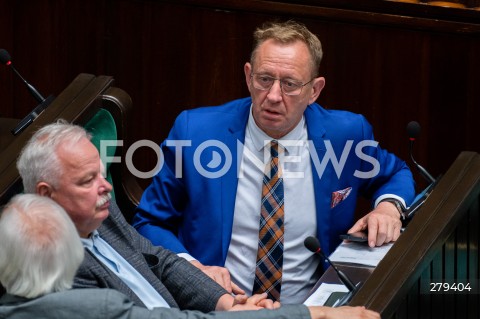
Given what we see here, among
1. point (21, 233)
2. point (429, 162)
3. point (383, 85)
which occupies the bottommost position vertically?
point (429, 162)

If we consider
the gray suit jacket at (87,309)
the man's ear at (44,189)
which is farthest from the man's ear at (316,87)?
the gray suit jacket at (87,309)

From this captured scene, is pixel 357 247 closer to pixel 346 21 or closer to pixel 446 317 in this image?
pixel 446 317

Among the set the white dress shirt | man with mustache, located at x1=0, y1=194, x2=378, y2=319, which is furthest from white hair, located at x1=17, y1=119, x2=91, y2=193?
the white dress shirt

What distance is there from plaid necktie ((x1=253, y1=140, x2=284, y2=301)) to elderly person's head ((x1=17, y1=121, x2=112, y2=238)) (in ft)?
2.45

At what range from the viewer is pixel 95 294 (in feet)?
8.00

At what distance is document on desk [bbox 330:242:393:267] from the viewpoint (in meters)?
3.14

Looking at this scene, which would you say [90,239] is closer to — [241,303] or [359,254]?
[241,303]

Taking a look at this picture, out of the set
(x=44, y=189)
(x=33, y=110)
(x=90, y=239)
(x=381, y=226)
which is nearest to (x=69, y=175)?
(x=44, y=189)

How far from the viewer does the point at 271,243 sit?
346cm

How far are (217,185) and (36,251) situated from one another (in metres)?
1.15

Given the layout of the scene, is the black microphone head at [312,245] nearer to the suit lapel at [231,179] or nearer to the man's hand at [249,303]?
the man's hand at [249,303]

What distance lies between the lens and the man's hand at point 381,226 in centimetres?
324

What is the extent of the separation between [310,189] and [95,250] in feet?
2.86

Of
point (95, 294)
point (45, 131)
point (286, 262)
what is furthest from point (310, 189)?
point (95, 294)
